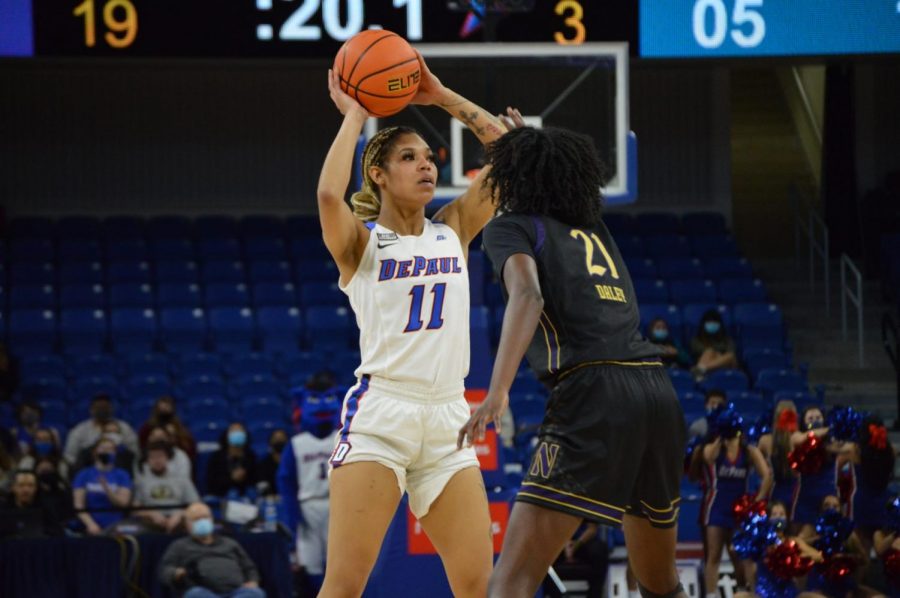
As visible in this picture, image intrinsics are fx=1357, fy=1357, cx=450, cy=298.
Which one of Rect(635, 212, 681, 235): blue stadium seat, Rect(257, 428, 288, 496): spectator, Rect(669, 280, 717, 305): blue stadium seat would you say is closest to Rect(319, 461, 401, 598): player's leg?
Rect(257, 428, 288, 496): spectator

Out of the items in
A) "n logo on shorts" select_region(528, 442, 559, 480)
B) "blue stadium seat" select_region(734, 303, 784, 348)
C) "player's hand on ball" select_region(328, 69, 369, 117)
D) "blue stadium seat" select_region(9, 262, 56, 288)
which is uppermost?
"player's hand on ball" select_region(328, 69, 369, 117)

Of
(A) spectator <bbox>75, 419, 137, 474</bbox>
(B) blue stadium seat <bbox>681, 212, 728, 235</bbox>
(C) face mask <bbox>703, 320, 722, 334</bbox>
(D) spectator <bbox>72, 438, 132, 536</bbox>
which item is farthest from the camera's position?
(B) blue stadium seat <bbox>681, 212, 728, 235</bbox>

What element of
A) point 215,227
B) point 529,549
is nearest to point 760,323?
point 215,227

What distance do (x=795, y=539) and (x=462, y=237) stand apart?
3766 mm

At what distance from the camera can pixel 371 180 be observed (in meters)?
4.60

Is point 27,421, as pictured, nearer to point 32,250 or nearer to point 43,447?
point 43,447

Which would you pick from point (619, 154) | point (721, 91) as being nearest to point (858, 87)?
point (721, 91)

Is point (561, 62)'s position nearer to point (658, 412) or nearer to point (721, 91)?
point (658, 412)

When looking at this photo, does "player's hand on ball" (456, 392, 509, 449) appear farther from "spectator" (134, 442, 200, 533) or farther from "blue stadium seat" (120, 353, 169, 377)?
"blue stadium seat" (120, 353, 169, 377)

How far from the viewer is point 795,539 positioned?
758 cm

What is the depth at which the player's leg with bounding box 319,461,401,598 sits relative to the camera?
165 inches

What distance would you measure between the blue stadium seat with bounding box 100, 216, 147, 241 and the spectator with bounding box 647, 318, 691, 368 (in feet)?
20.5

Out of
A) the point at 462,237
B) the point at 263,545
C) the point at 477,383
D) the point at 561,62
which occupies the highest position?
the point at 561,62

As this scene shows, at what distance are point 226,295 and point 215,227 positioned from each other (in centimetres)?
190
